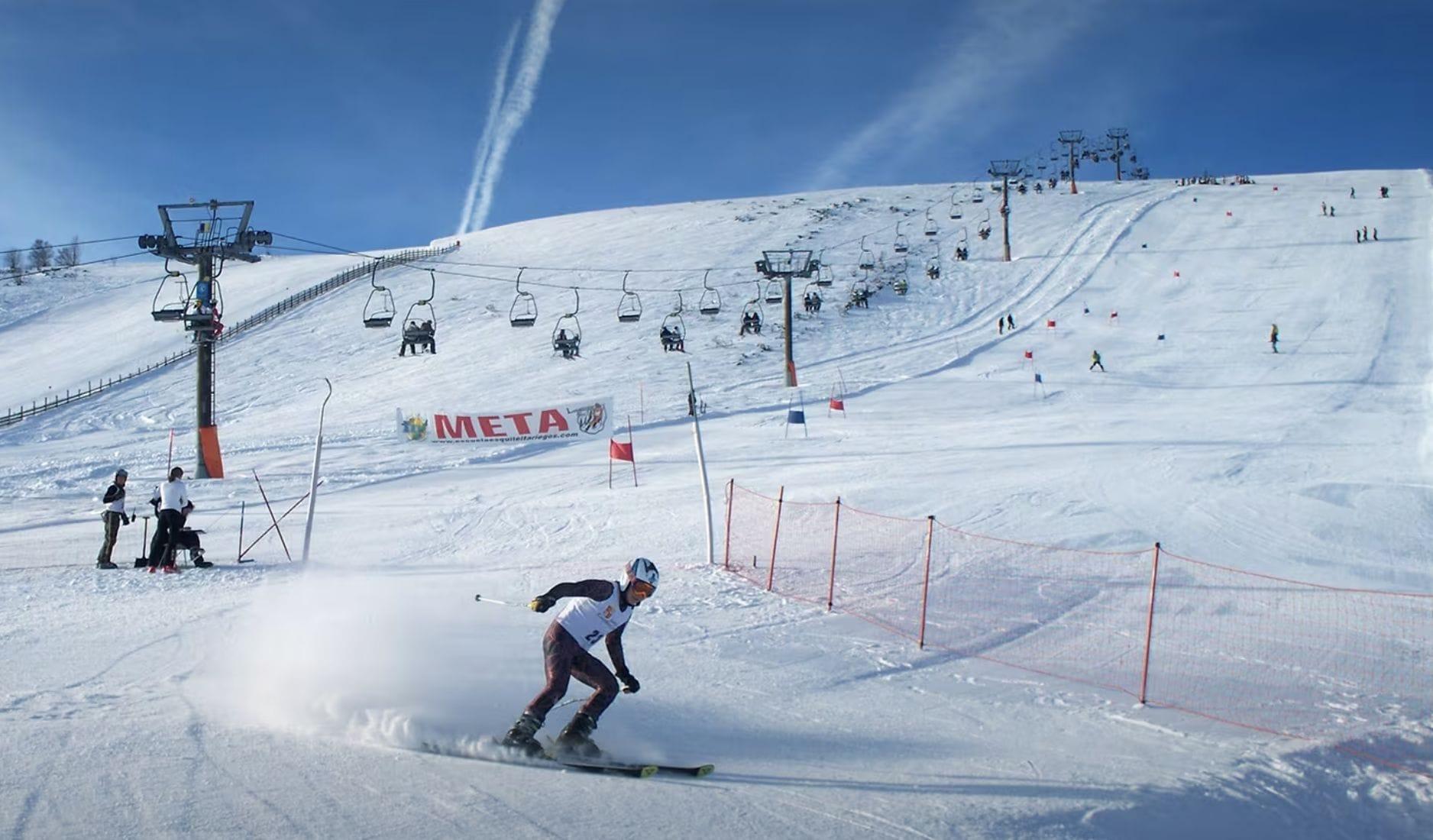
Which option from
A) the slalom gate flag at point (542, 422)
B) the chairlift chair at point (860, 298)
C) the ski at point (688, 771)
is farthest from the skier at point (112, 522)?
the chairlift chair at point (860, 298)

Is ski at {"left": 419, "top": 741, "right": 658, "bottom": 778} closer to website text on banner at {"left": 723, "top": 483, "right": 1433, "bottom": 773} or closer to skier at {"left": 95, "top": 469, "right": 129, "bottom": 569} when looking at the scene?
website text on banner at {"left": 723, "top": 483, "right": 1433, "bottom": 773}

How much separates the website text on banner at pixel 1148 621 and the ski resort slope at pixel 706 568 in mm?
529

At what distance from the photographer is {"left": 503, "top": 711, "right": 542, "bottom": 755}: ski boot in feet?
20.5

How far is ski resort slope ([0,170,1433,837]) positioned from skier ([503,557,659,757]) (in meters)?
0.41

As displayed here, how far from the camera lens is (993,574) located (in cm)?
1289

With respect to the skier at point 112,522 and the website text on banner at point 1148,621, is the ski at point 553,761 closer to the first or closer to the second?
the website text on banner at point 1148,621

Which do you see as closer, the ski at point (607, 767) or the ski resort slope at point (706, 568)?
the ski resort slope at point (706, 568)

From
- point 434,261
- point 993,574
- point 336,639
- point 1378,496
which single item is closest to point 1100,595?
point 993,574

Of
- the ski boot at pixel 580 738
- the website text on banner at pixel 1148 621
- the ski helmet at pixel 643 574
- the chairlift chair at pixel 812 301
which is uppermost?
the chairlift chair at pixel 812 301

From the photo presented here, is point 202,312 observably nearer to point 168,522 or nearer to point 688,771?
point 168,522

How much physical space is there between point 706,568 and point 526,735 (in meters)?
7.26

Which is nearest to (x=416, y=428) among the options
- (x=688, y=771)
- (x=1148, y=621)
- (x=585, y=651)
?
(x=1148, y=621)

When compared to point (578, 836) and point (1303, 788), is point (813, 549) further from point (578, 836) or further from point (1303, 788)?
point (578, 836)

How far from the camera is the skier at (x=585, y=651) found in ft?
20.8
